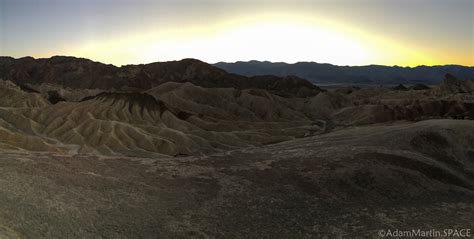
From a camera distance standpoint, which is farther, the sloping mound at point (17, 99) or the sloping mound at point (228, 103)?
the sloping mound at point (228, 103)

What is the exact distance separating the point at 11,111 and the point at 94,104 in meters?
19.7

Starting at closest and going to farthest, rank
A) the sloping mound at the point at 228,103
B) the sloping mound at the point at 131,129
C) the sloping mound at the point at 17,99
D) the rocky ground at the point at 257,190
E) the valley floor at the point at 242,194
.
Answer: the valley floor at the point at 242,194 → the rocky ground at the point at 257,190 → the sloping mound at the point at 131,129 → the sloping mound at the point at 17,99 → the sloping mound at the point at 228,103

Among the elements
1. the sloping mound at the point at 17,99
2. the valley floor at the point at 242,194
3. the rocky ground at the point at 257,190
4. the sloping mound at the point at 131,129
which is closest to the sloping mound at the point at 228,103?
the sloping mound at the point at 131,129

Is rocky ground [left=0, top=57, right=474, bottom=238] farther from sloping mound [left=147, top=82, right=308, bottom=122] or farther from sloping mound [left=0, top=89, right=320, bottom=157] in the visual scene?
sloping mound [left=147, top=82, right=308, bottom=122]

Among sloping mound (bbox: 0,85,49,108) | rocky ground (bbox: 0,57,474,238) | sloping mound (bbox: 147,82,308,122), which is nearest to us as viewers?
rocky ground (bbox: 0,57,474,238)

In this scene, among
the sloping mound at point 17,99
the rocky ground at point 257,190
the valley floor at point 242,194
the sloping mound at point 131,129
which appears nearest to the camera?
the valley floor at point 242,194

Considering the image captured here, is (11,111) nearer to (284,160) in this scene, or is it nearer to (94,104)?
(94,104)

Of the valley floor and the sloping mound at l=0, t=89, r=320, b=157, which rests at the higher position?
the valley floor

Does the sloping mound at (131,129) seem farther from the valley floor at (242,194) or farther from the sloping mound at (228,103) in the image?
the valley floor at (242,194)

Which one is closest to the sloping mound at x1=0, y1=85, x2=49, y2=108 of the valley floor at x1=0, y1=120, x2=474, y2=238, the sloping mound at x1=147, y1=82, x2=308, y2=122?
the sloping mound at x1=147, y1=82, x2=308, y2=122

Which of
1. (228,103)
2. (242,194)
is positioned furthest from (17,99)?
(242,194)

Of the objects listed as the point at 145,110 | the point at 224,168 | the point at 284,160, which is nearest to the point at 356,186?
the point at 284,160

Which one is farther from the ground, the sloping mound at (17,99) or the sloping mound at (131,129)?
the sloping mound at (17,99)

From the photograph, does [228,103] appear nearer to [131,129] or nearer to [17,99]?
[131,129]
